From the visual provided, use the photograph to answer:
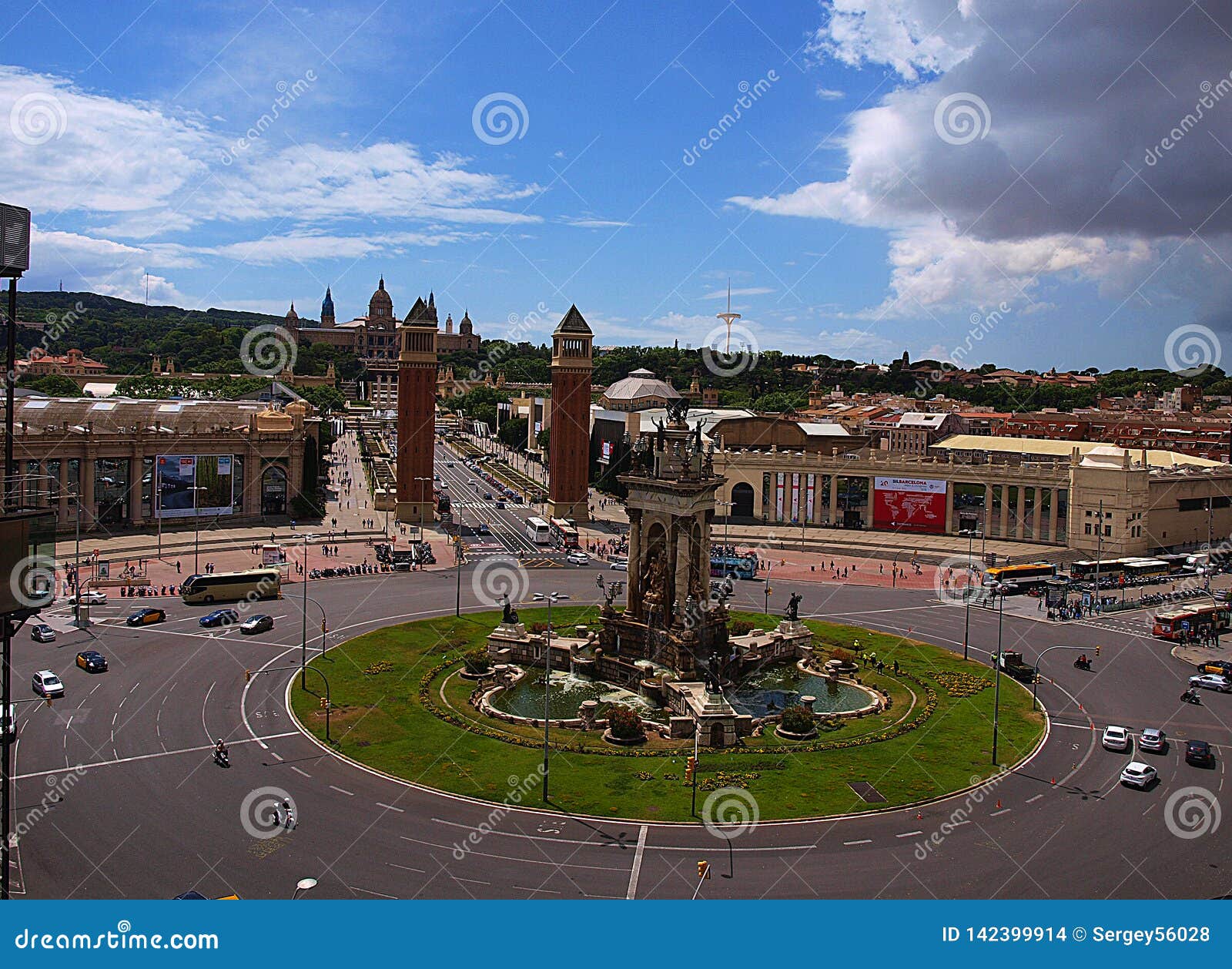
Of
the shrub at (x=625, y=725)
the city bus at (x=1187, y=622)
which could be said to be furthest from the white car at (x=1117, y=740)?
the city bus at (x=1187, y=622)

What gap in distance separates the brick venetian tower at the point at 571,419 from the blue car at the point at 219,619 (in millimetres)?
51184

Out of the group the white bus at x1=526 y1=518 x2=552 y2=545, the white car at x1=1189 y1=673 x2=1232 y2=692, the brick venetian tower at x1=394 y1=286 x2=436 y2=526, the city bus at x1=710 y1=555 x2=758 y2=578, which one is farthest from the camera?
the brick venetian tower at x1=394 y1=286 x2=436 y2=526

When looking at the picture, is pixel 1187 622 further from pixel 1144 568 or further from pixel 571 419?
pixel 571 419

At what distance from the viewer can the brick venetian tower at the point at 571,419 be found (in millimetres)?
106375

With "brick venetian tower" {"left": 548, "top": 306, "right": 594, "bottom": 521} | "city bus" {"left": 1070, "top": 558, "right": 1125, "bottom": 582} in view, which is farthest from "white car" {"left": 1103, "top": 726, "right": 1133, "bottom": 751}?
"brick venetian tower" {"left": 548, "top": 306, "right": 594, "bottom": 521}

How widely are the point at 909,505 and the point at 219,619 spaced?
67.9 m

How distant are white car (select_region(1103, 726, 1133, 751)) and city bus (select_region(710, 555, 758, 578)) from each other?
4023 centimetres

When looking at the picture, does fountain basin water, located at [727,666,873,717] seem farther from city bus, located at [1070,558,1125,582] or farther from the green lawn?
city bus, located at [1070,558,1125,582]

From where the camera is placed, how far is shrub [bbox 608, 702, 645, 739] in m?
39.2

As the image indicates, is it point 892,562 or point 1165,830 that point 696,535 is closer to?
point 1165,830

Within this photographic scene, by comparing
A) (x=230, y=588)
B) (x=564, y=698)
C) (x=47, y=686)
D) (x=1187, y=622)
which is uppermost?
(x=1187, y=622)

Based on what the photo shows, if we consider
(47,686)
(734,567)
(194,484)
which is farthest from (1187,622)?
(194,484)

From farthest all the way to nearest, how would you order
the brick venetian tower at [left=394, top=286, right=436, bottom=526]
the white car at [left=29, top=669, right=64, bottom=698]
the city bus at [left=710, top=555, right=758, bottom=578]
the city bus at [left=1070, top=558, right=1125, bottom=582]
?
1. the brick venetian tower at [left=394, top=286, right=436, bottom=526]
2. the city bus at [left=710, top=555, right=758, bottom=578]
3. the city bus at [left=1070, top=558, right=1125, bottom=582]
4. the white car at [left=29, top=669, right=64, bottom=698]

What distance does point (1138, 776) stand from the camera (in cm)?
3531
